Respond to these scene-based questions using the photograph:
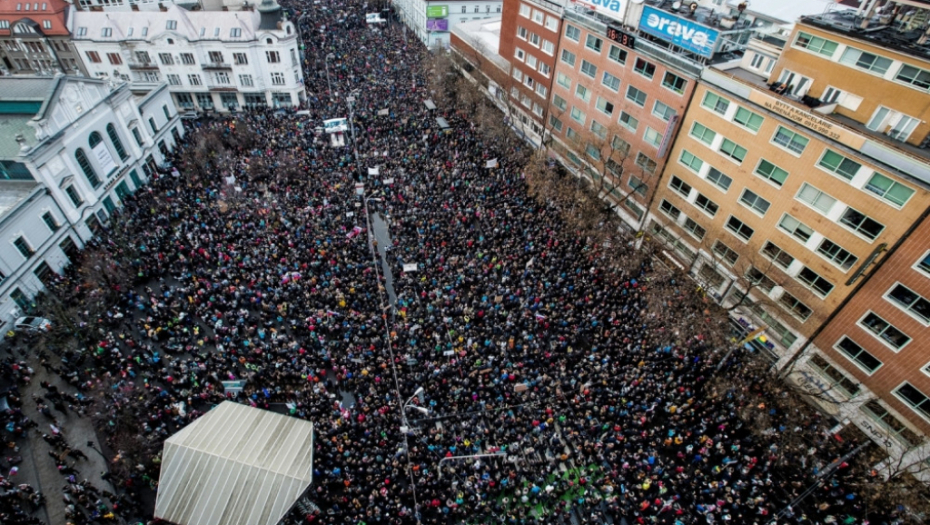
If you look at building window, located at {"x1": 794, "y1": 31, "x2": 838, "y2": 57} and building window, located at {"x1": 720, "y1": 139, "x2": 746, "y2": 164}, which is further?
building window, located at {"x1": 720, "y1": 139, "x2": 746, "y2": 164}

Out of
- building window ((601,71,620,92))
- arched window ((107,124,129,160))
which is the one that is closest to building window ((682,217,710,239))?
building window ((601,71,620,92))

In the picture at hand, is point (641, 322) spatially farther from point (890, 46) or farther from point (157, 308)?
point (157, 308)

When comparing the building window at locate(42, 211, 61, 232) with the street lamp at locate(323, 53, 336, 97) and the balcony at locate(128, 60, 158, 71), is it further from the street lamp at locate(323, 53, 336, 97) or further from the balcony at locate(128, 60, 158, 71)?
the street lamp at locate(323, 53, 336, 97)

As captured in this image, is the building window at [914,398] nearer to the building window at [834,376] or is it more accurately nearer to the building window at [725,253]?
the building window at [834,376]

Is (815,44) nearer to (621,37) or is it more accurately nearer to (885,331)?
(621,37)

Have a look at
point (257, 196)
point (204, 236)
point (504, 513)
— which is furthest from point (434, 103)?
point (504, 513)

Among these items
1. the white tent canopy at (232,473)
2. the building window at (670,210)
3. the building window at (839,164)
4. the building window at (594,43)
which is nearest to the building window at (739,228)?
the building window at (670,210)
